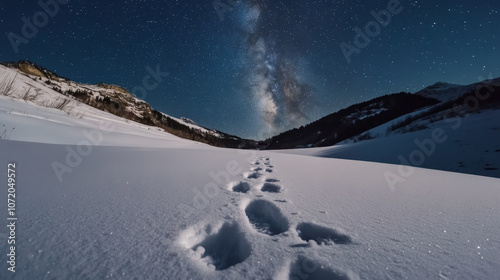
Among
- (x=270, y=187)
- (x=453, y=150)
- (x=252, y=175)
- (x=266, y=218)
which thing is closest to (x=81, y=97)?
(x=252, y=175)

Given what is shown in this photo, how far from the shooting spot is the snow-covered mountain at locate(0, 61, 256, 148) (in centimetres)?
621

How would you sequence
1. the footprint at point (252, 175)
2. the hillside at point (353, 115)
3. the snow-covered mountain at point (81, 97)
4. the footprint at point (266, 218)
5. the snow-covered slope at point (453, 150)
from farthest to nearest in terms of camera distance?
1. the hillside at point (353, 115)
2. the snow-covered mountain at point (81, 97)
3. the snow-covered slope at point (453, 150)
4. the footprint at point (252, 175)
5. the footprint at point (266, 218)

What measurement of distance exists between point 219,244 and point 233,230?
87 millimetres

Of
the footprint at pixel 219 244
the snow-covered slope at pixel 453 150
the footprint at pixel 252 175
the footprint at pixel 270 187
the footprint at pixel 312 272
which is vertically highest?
the snow-covered slope at pixel 453 150

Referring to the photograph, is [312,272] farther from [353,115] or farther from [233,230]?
[353,115]

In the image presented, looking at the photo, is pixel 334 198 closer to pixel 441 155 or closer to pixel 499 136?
pixel 441 155

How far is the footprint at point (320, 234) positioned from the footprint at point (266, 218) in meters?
0.08

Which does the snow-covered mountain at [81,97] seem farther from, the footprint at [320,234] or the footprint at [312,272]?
the footprint at [312,272]

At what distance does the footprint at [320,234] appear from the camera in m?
0.91

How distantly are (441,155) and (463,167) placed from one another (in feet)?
2.86

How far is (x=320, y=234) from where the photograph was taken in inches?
39.3

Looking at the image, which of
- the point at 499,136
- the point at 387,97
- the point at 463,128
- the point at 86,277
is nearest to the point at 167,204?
the point at 86,277

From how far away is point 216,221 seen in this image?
1042 millimetres

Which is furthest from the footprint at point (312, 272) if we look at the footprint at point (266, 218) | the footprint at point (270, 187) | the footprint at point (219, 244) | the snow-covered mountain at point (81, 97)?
the snow-covered mountain at point (81, 97)
